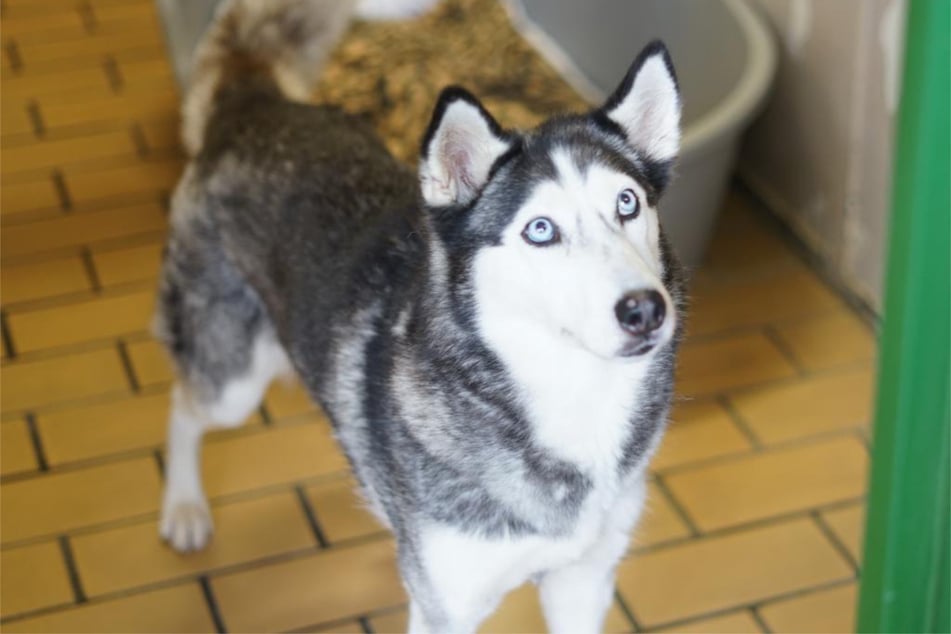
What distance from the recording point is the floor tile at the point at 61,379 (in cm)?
259

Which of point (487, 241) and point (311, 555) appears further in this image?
point (311, 555)

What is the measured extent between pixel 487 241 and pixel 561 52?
206 centimetres

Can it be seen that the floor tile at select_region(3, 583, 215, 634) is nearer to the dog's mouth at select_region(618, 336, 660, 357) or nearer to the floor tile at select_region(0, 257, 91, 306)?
the floor tile at select_region(0, 257, 91, 306)

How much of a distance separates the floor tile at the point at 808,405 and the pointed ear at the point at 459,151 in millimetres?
1196

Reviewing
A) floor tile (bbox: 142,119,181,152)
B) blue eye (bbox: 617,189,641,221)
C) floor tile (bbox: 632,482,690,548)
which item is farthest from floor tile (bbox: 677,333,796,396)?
floor tile (bbox: 142,119,181,152)

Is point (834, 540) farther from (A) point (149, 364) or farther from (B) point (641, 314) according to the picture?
(A) point (149, 364)

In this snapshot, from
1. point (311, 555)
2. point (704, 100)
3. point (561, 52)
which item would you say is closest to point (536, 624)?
point (311, 555)

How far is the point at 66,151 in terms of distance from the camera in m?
3.32

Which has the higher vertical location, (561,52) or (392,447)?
(392,447)

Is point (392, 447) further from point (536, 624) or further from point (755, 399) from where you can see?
point (755, 399)

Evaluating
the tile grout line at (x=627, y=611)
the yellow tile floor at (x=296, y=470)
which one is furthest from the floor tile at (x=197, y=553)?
the tile grout line at (x=627, y=611)

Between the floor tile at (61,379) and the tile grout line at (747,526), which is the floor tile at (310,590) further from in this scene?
the floor tile at (61,379)

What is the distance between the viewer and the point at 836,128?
2.76 m

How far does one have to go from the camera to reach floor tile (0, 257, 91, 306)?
2.86 meters
